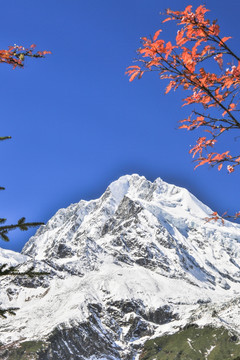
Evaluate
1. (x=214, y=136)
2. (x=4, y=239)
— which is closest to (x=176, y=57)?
(x=214, y=136)

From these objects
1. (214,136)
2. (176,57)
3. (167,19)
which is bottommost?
(214,136)

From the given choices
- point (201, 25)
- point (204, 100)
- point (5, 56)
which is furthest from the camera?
point (5, 56)

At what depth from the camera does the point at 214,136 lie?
923 centimetres

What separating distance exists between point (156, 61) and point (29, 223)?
473 cm

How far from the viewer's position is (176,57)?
8.32m

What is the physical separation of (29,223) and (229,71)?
570 centimetres

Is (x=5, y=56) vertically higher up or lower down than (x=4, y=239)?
higher up

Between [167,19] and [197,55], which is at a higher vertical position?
[167,19]

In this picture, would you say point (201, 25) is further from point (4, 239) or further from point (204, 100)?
point (4, 239)

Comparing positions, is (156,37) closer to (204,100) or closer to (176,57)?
(176,57)

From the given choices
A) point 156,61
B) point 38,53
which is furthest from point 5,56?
point 156,61

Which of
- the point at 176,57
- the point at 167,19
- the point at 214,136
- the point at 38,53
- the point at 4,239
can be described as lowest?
the point at 214,136

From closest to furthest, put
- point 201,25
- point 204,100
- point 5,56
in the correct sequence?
point 201,25 < point 204,100 < point 5,56

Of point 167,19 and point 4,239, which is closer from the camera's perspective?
point 167,19
